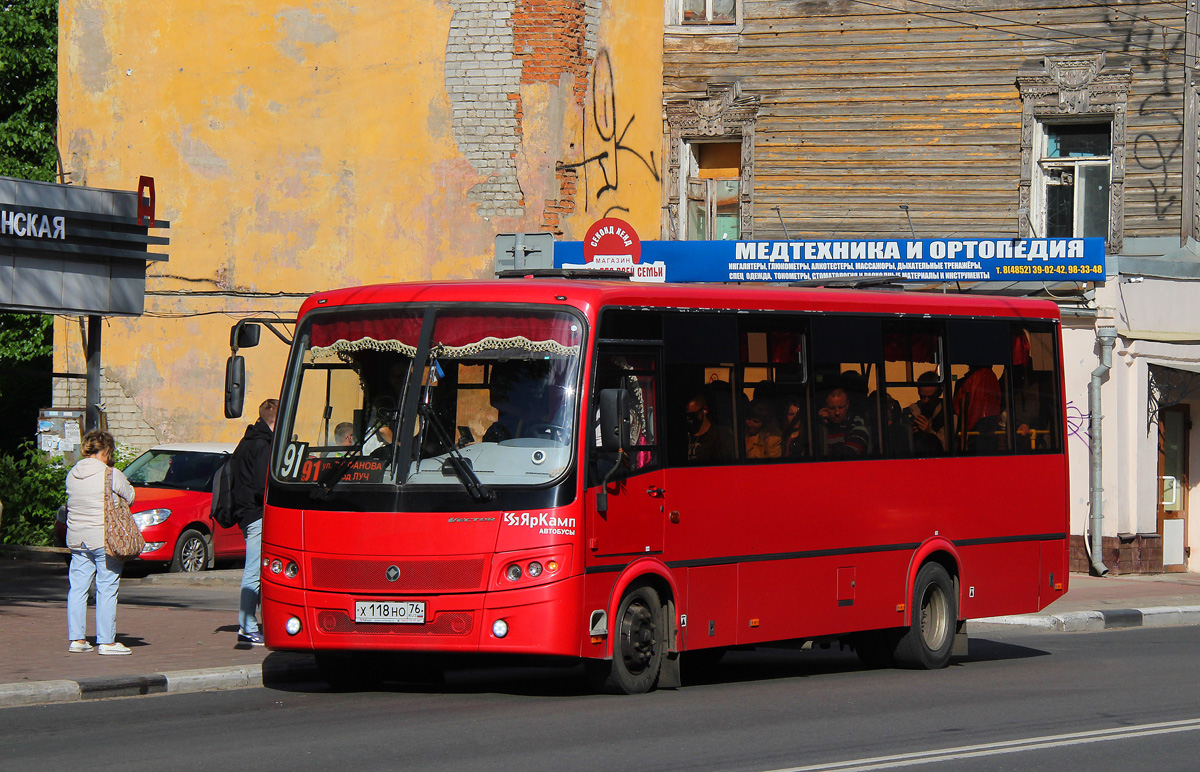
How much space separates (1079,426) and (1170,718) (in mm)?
13575

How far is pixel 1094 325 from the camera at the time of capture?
75.5 ft

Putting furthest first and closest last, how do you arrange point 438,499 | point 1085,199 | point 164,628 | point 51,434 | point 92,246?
point 1085,199 → point 51,434 → point 92,246 → point 164,628 → point 438,499

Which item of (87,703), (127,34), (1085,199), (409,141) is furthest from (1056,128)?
(87,703)

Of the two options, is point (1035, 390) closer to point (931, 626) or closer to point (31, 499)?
point (931, 626)

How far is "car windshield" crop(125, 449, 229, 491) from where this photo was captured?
21.2 m

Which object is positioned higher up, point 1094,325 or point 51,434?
point 1094,325

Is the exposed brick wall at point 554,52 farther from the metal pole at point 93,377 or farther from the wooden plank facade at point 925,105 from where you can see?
the metal pole at point 93,377

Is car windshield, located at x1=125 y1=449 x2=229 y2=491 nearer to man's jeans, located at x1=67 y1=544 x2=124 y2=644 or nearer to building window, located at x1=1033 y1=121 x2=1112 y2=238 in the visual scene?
man's jeans, located at x1=67 y1=544 x2=124 y2=644

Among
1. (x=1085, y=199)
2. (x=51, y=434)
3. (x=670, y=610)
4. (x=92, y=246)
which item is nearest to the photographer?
(x=670, y=610)

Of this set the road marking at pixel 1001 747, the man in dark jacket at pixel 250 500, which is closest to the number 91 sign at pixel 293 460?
the man in dark jacket at pixel 250 500

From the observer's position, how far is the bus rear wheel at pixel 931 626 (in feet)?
43.1

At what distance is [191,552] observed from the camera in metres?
20.7

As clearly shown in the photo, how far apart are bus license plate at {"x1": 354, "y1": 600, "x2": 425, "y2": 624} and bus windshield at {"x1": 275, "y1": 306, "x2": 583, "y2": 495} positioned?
773mm

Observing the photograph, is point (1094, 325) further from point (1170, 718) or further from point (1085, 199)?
point (1170, 718)
